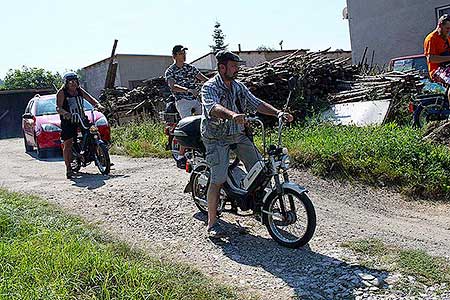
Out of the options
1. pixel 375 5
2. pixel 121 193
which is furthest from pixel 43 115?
pixel 375 5

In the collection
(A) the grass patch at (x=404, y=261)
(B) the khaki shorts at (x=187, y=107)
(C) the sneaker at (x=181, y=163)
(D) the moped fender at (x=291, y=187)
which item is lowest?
(A) the grass patch at (x=404, y=261)

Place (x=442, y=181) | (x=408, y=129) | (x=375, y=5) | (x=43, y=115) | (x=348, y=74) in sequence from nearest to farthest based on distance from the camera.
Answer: (x=442, y=181), (x=408, y=129), (x=43, y=115), (x=348, y=74), (x=375, y=5)

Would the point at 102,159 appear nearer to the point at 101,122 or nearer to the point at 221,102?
the point at 101,122

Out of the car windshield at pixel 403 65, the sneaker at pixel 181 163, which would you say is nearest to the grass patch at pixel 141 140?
the sneaker at pixel 181 163

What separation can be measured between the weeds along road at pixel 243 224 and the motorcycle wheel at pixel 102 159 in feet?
0.49

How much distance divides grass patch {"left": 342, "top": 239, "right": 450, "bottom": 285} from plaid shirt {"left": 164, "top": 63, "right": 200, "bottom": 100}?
424 cm

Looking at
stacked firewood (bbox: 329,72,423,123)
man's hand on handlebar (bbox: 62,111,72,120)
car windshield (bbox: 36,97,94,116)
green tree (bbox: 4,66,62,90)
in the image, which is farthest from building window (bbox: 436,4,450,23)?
green tree (bbox: 4,66,62,90)

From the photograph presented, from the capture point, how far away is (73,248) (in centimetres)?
476

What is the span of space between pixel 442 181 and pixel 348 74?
26.3 feet

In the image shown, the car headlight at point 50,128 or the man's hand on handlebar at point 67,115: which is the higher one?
the man's hand on handlebar at point 67,115

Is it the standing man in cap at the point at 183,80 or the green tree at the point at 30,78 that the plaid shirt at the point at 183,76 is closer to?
the standing man in cap at the point at 183,80

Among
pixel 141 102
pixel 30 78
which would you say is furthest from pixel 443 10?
pixel 30 78

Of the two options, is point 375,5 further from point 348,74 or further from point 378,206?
point 378,206

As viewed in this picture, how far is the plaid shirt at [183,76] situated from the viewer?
848cm
